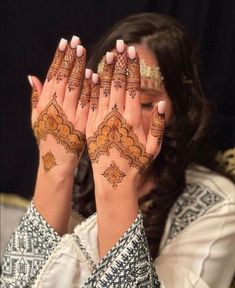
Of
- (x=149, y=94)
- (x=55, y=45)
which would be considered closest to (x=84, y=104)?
(x=149, y=94)

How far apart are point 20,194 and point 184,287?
0.87 m

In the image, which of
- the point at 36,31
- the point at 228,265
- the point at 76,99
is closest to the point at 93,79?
the point at 76,99

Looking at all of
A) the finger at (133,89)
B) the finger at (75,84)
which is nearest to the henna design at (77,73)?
the finger at (75,84)

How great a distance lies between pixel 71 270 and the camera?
3.47 ft

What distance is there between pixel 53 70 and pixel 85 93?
8 centimetres

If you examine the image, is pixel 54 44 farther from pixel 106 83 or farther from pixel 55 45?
pixel 106 83

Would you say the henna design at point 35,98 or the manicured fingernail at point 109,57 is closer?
the manicured fingernail at point 109,57

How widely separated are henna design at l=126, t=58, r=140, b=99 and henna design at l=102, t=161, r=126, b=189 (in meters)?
0.12

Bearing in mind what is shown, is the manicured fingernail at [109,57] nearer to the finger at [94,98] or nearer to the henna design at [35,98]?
the finger at [94,98]

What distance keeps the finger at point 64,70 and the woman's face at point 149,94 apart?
22 cm

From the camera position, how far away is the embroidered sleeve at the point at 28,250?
3.63 ft

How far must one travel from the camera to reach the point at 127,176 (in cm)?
100

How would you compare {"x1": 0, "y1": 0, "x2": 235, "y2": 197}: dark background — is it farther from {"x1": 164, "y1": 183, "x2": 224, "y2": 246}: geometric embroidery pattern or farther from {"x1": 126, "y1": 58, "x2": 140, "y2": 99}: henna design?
{"x1": 126, "y1": 58, "x2": 140, "y2": 99}: henna design

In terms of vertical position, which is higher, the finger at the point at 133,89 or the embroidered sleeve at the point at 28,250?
the finger at the point at 133,89
